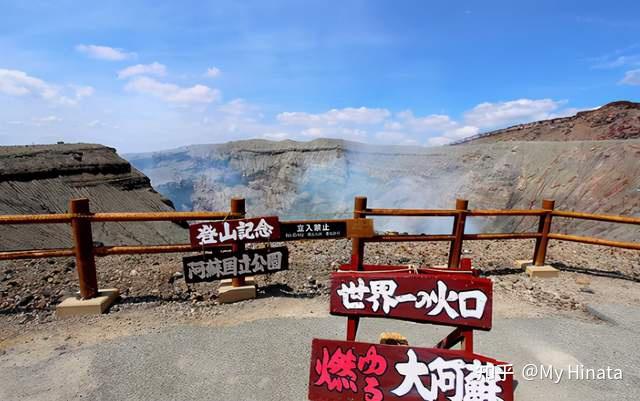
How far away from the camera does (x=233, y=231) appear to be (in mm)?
4500

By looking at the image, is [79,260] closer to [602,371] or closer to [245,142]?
[602,371]

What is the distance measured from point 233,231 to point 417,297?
282 cm

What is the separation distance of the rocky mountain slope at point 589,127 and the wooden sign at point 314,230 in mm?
39357

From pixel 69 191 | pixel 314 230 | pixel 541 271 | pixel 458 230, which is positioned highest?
pixel 314 230

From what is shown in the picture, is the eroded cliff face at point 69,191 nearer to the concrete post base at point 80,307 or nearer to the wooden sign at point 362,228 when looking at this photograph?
the concrete post base at point 80,307

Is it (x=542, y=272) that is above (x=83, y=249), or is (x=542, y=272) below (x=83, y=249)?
below

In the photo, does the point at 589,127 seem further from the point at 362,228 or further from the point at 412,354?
the point at 412,354

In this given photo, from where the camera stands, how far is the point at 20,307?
14.7ft

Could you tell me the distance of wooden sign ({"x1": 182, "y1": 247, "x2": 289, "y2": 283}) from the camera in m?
4.40

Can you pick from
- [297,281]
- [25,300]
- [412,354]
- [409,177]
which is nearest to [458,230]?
[297,281]

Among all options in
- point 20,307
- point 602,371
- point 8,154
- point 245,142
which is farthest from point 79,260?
point 245,142

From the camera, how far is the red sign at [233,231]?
442cm

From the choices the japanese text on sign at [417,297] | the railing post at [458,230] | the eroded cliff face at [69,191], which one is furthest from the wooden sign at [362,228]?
the eroded cliff face at [69,191]

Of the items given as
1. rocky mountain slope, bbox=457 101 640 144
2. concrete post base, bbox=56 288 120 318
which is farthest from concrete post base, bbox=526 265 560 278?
rocky mountain slope, bbox=457 101 640 144
